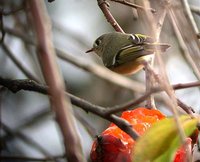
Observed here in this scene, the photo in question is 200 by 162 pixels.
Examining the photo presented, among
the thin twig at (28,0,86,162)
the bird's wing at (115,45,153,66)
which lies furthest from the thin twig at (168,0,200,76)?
the bird's wing at (115,45,153,66)

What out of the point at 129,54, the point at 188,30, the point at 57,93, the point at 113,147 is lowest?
the point at 129,54

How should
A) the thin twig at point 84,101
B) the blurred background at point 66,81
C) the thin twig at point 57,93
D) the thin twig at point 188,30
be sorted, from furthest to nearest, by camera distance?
1. the blurred background at point 66,81
2. the thin twig at point 188,30
3. the thin twig at point 84,101
4. the thin twig at point 57,93

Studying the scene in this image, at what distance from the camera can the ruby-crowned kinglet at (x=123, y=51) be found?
3.55 meters

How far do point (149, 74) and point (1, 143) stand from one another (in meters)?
1.05

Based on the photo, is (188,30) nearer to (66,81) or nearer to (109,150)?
(109,150)

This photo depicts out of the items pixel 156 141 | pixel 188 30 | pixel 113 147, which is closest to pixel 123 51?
pixel 188 30

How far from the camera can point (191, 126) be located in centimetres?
128

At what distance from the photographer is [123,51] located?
3771 mm

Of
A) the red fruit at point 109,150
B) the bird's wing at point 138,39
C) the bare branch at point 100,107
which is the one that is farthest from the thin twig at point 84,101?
the bird's wing at point 138,39

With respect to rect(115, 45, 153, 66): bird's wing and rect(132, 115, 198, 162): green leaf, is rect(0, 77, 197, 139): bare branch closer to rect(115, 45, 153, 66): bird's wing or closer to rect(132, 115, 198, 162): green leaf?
rect(132, 115, 198, 162): green leaf

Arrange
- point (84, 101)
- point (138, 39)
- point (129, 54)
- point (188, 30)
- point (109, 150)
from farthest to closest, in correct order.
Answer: point (129, 54) → point (138, 39) → point (188, 30) → point (109, 150) → point (84, 101)

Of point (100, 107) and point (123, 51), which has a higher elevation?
point (100, 107)

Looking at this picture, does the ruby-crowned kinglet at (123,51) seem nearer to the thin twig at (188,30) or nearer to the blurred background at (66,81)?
the blurred background at (66,81)

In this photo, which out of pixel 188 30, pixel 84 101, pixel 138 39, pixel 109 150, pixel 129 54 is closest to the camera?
pixel 84 101
